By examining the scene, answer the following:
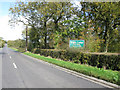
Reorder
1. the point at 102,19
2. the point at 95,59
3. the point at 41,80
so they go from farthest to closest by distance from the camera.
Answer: the point at 102,19 < the point at 95,59 < the point at 41,80

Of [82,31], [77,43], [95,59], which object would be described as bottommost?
[95,59]

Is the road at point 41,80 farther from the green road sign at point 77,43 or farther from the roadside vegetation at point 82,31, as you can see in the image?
the green road sign at point 77,43

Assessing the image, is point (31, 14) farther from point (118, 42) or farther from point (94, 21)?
point (118, 42)

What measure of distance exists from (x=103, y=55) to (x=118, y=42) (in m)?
12.5

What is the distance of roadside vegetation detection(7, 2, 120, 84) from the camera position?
11281 millimetres

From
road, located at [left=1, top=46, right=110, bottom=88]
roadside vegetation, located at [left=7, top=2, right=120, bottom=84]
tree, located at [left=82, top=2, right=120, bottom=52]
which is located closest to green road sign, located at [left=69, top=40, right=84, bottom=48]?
roadside vegetation, located at [left=7, top=2, right=120, bottom=84]

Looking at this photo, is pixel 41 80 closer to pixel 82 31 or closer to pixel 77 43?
pixel 77 43

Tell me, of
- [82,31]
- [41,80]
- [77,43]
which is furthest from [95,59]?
[82,31]

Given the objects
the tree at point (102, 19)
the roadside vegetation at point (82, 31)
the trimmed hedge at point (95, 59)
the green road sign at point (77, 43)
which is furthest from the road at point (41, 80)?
the tree at point (102, 19)

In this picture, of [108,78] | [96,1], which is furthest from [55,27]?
[108,78]

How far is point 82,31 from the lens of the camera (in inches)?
903

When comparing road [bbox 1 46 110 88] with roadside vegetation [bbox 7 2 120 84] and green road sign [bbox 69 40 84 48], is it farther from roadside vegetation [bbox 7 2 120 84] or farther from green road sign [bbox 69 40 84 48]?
green road sign [bbox 69 40 84 48]

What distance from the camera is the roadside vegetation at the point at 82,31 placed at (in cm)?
1128

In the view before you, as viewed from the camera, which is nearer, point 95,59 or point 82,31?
point 95,59
